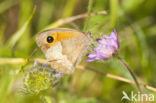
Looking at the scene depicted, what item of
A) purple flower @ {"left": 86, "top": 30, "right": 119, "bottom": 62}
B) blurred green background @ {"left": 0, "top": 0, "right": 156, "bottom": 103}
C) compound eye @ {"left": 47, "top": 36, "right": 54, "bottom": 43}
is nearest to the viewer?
purple flower @ {"left": 86, "top": 30, "right": 119, "bottom": 62}

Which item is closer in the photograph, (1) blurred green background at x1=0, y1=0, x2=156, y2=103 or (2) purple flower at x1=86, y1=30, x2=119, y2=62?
(2) purple flower at x1=86, y1=30, x2=119, y2=62

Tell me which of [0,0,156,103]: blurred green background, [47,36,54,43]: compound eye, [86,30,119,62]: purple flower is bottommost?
[86,30,119,62]: purple flower

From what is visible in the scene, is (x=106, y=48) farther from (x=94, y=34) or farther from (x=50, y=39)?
(x=50, y=39)

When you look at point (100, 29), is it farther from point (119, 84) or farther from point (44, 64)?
point (44, 64)

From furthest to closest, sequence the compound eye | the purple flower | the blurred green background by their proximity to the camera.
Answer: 1. the blurred green background
2. the compound eye
3. the purple flower

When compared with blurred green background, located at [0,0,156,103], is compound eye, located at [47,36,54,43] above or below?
below
